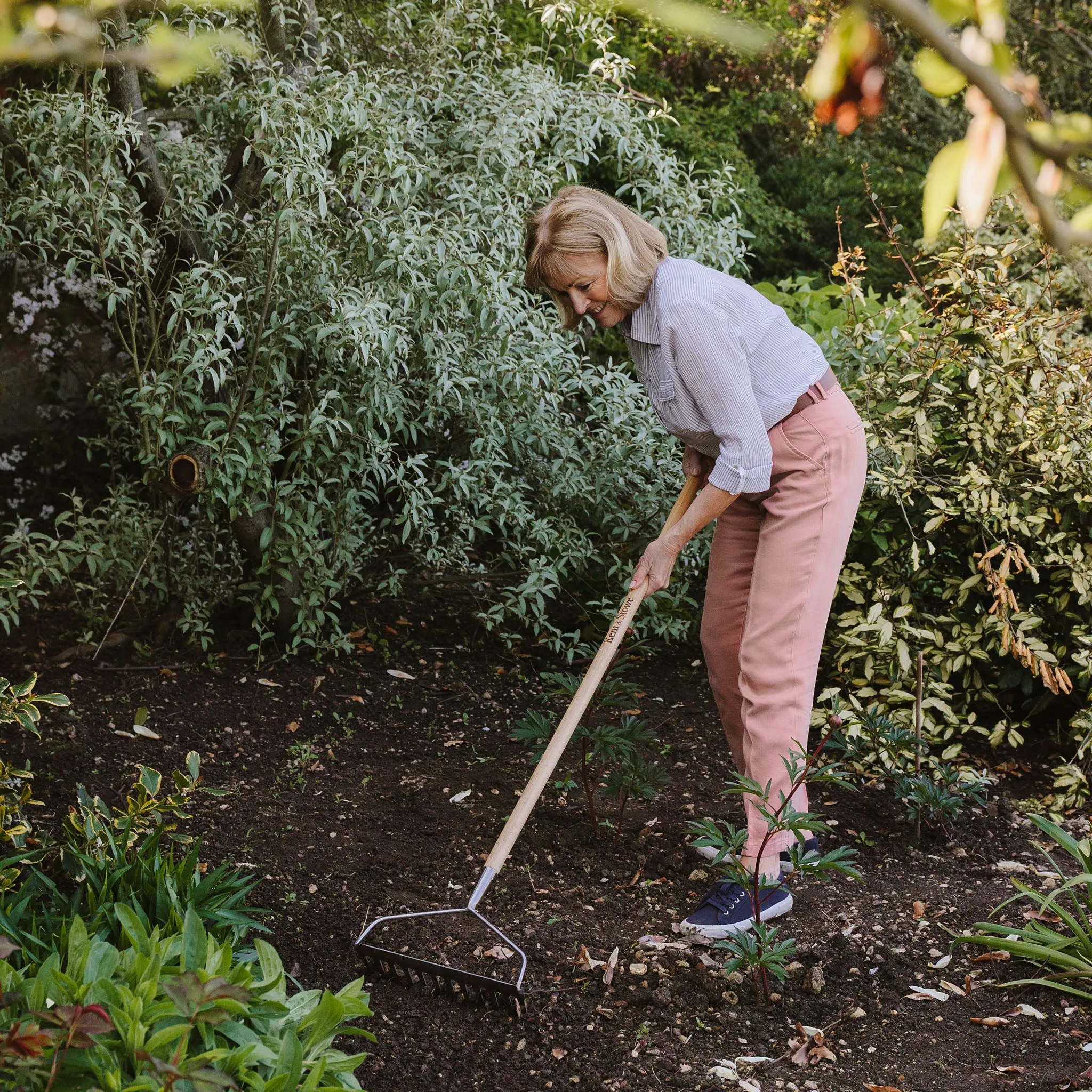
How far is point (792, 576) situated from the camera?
9.26 ft

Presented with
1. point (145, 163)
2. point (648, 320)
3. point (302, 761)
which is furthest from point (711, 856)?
point (145, 163)

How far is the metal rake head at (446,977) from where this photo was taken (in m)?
2.37

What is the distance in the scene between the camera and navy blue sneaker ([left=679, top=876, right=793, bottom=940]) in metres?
2.76

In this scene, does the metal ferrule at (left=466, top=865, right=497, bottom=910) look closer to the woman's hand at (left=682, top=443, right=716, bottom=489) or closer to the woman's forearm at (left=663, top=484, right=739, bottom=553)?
the woman's forearm at (left=663, top=484, right=739, bottom=553)

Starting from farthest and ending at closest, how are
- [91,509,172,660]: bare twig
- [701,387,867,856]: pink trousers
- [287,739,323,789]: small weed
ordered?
1. [91,509,172,660]: bare twig
2. [287,739,323,789]: small weed
3. [701,387,867,856]: pink trousers

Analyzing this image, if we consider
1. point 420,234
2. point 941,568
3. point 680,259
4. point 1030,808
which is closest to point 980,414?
point 941,568

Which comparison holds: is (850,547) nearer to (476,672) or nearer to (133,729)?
(476,672)

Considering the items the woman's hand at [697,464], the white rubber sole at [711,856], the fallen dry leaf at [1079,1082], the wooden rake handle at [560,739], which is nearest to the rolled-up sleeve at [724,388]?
the wooden rake handle at [560,739]

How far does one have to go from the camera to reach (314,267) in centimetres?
378

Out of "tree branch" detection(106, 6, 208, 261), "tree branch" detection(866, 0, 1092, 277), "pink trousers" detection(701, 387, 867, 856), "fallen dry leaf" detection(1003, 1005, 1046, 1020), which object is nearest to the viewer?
"tree branch" detection(866, 0, 1092, 277)

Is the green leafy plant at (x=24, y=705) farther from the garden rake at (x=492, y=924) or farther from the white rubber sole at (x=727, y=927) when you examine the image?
the white rubber sole at (x=727, y=927)

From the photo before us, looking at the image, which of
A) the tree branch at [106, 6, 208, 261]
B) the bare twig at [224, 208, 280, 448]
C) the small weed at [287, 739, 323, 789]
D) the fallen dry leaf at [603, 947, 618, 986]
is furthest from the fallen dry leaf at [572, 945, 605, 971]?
the tree branch at [106, 6, 208, 261]

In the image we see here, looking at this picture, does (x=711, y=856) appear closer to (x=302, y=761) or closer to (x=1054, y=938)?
(x=1054, y=938)

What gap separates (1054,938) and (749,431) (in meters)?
1.36
